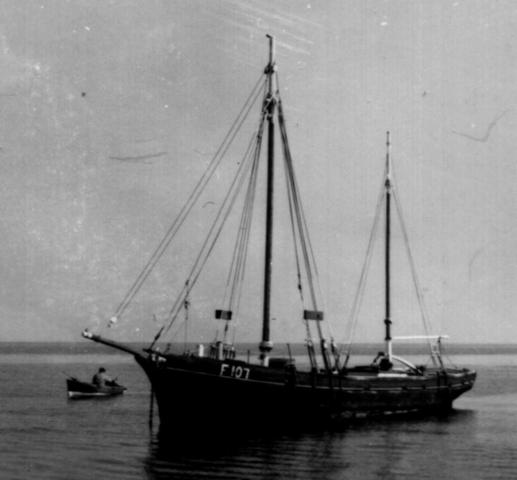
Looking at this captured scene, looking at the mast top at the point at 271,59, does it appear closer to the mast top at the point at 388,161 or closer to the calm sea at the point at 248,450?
the mast top at the point at 388,161

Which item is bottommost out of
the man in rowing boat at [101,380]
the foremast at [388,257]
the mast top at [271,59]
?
the man in rowing boat at [101,380]

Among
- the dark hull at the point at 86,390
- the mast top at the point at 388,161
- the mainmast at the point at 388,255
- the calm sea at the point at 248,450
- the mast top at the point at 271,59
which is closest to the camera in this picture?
the calm sea at the point at 248,450

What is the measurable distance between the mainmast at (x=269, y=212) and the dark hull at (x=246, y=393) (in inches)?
60.4

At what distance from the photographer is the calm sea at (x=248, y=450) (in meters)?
22.5

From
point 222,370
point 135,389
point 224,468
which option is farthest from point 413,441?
point 135,389

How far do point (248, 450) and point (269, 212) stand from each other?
11559mm

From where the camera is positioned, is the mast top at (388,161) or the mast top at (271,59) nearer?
the mast top at (271,59)

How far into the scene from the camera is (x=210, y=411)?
30.1m

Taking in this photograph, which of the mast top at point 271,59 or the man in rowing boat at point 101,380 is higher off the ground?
the mast top at point 271,59

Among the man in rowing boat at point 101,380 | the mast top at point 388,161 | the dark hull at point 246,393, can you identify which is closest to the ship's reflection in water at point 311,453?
the dark hull at point 246,393

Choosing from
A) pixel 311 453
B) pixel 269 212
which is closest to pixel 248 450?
pixel 311 453

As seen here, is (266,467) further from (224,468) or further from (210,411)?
(210,411)

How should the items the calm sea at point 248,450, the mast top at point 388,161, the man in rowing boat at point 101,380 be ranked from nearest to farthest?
the calm sea at point 248,450 → the mast top at point 388,161 → the man in rowing boat at point 101,380

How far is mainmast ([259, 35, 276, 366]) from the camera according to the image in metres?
32.3
